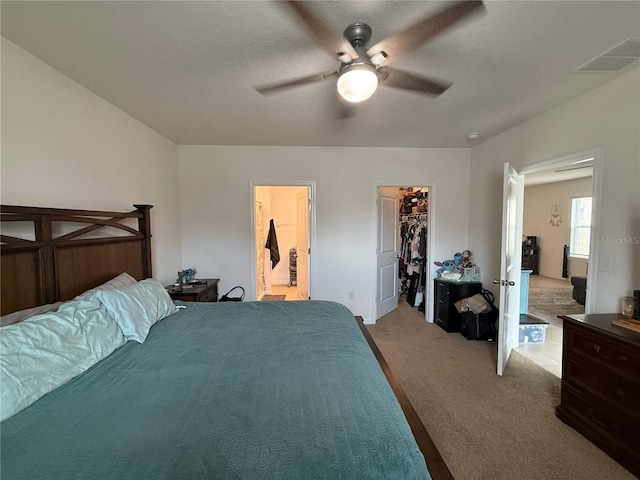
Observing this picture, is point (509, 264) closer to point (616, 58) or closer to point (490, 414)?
point (490, 414)

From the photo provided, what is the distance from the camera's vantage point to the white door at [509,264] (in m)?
2.48

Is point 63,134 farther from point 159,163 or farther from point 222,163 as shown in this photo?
point 222,163

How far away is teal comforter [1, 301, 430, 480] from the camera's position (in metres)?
0.78

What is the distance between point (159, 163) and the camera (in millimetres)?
3094

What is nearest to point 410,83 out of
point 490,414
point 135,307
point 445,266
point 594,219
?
point 594,219

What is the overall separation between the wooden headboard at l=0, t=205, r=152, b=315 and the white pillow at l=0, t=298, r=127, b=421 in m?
0.34

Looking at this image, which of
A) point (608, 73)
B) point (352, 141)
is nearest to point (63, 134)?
point (352, 141)

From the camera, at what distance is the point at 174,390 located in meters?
1.10

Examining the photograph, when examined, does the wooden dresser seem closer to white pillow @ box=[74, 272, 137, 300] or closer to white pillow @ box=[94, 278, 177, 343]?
white pillow @ box=[94, 278, 177, 343]

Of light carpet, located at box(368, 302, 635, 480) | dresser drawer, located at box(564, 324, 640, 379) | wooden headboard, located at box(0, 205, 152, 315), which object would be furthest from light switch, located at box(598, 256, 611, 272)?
wooden headboard, located at box(0, 205, 152, 315)

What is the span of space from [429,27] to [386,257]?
10.6 ft

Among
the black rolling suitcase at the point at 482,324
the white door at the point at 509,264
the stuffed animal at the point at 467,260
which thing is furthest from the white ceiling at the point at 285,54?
the black rolling suitcase at the point at 482,324

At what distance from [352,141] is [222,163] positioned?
5.80 ft

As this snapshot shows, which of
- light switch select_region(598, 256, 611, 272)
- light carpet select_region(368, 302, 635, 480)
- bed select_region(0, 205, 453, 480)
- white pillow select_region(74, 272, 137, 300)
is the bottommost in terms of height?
light carpet select_region(368, 302, 635, 480)
